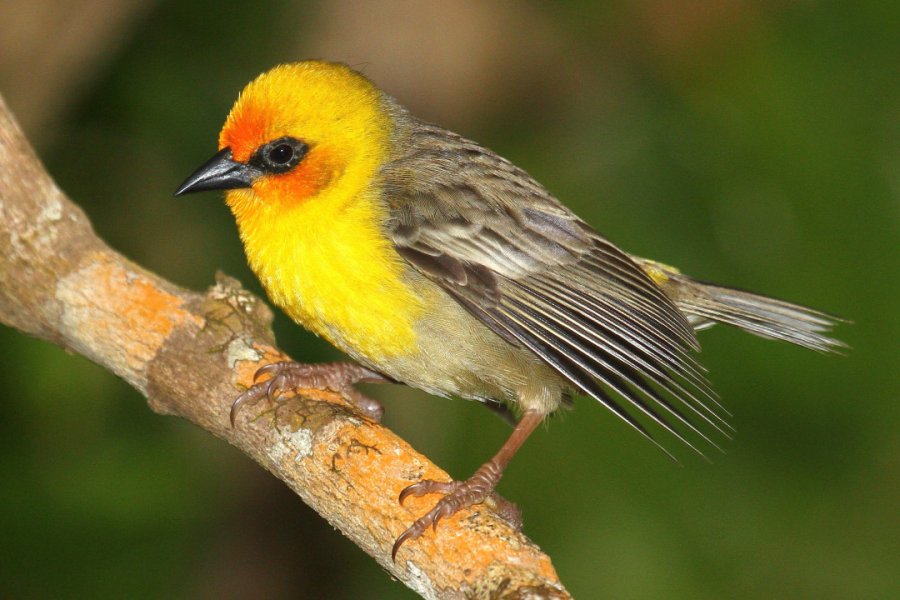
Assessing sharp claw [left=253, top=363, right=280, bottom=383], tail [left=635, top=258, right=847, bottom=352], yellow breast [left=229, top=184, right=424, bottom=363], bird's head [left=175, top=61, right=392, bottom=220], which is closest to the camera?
yellow breast [left=229, top=184, right=424, bottom=363]

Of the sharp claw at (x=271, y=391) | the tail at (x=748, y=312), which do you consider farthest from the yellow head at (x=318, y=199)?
the tail at (x=748, y=312)

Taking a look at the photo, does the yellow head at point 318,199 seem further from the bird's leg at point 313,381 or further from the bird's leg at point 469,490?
the bird's leg at point 469,490

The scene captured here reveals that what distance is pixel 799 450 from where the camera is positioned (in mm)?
5543

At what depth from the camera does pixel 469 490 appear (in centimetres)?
434

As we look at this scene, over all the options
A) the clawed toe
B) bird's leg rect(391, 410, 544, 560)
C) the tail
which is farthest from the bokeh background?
the clawed toe

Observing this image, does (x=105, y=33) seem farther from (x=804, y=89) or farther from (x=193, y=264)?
(x=804, y=89)

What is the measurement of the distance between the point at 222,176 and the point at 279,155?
0.25 m

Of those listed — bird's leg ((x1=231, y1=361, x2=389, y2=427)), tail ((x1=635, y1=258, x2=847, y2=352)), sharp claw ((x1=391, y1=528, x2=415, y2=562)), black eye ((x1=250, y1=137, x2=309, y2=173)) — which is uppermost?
tail ((x1=635, y1=258, x2=847, y2=352))

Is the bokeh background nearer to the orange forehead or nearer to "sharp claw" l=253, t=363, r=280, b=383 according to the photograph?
"sharp claw" l=253, t=363, r=280, b=383

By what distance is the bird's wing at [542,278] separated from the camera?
4.60m

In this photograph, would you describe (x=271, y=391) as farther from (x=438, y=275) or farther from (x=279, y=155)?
(x=279, y=155)

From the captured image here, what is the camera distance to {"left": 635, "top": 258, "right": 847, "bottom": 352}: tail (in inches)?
203

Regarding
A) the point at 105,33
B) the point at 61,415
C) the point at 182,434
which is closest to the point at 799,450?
the point at 182,434

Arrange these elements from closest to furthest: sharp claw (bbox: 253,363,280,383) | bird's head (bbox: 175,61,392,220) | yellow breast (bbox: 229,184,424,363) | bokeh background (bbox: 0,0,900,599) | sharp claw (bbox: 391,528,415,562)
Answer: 1. sharp claw (bbox: 391,528,415,562)
2. yellow breast (bbox: 229,184,424,363)
3. sharp claw (bbox: 253,363,280,383)
4. bird's head (bbox: 175,61,392,220)
5. bokeh background (bbox: 0,0,900,599)
